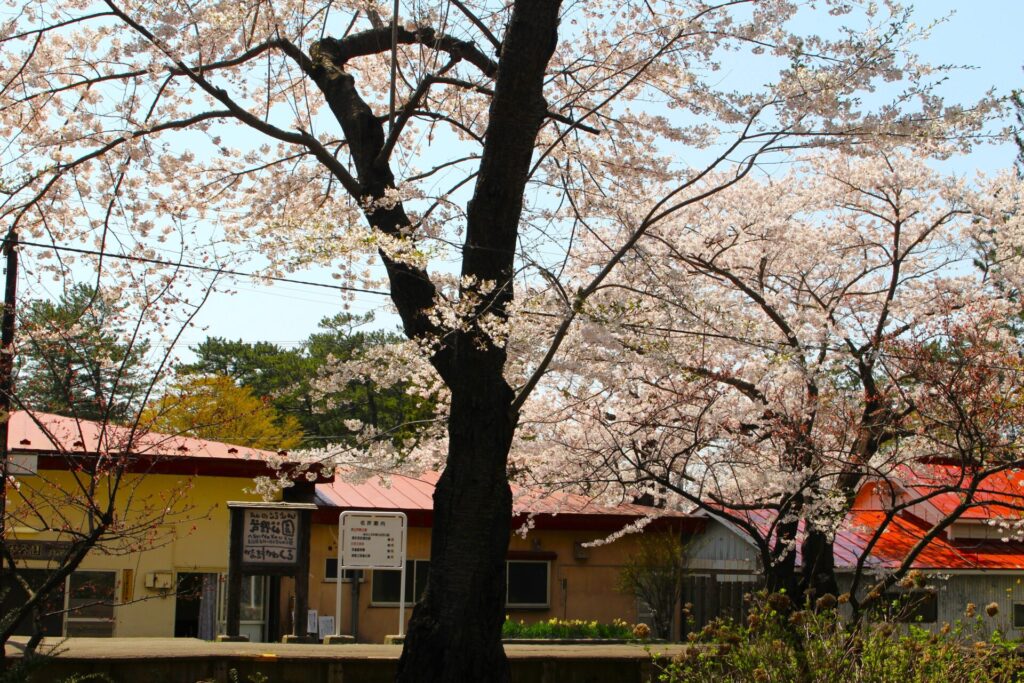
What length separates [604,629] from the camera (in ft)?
58.2

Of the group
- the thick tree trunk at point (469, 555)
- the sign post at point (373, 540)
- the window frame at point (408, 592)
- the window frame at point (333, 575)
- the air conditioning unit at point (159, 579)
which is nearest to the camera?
the thick tree trunk at point (469, 555)

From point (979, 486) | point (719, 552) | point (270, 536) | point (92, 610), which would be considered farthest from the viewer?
point (719, 552)

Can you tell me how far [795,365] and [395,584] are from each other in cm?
894

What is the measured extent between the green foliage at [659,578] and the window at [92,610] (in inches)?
353

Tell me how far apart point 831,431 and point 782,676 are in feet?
23.2

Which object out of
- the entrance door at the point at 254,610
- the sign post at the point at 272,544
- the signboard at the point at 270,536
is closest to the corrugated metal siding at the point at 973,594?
the entrance door at the point at 254,610

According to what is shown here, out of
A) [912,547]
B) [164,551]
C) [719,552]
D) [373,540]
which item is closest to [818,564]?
[912,547]

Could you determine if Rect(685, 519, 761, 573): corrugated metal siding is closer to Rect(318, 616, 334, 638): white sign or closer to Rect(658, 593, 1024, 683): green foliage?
Rect(318, 616, 334, 638): white sign

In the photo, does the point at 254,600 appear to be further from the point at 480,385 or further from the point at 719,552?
Result: the point at 480,385

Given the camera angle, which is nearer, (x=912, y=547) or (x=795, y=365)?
(x=795, y=365)

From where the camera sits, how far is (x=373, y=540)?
48.1 feet

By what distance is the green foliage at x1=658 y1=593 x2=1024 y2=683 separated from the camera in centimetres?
677

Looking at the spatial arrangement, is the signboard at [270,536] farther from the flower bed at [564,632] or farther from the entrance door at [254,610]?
the entrance door at [254,610]

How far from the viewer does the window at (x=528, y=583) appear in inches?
808
